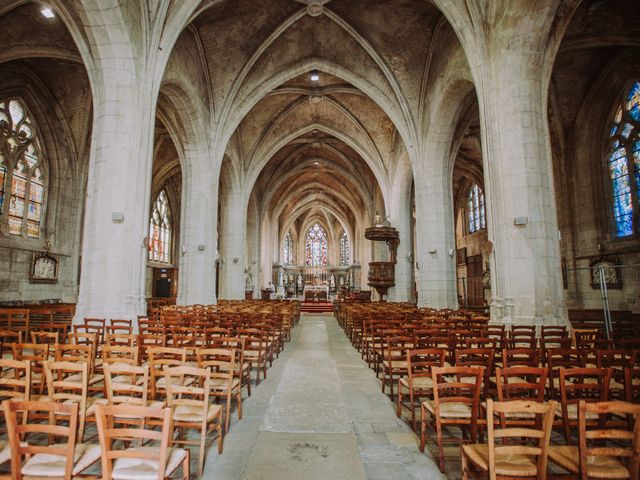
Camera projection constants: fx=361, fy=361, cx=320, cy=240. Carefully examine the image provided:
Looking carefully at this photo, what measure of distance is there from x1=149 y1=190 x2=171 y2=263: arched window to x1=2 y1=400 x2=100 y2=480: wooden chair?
25.6 m

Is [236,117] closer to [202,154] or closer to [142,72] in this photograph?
[202,154]

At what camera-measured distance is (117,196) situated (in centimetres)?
915

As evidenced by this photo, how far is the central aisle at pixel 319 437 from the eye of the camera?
9.82 feet

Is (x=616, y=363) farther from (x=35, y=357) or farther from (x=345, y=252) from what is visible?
(x=345, y=252)

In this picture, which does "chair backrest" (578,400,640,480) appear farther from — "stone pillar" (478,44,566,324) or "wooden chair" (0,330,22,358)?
"stone pillar" (478,44,566,324)

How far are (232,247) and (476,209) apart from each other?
56.3 feet

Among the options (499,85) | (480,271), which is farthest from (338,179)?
(499,85)

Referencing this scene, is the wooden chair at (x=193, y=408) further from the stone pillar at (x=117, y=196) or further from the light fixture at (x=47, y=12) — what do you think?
the light fixture at (x=47, y=12)

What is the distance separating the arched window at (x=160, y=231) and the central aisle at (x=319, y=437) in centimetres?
2348

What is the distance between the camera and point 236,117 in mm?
17156

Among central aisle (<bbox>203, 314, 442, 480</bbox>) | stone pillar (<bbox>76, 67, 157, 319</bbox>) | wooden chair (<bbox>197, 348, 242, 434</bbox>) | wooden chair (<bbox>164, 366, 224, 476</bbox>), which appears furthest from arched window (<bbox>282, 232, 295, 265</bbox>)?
wooden chair (<bbox>164, 366, 224, 476</bbox>)

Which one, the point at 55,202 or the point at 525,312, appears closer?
the point at 525,312

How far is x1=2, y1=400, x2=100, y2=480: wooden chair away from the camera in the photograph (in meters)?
1.98

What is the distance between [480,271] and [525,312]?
1817cm
